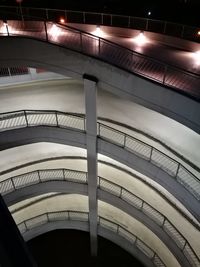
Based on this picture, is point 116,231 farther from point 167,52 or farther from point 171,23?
point 171,23

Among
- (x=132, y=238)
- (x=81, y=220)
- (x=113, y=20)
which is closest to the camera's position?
(x=113, y=20)

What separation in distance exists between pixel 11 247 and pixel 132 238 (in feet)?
45.1

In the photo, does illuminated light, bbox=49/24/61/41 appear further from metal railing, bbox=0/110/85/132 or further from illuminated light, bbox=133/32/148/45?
illuminated light, bbox=133/32/148/45

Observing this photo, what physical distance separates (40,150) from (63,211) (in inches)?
151

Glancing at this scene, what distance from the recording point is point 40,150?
15.8 m

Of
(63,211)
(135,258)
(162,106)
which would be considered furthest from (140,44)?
(135,258)

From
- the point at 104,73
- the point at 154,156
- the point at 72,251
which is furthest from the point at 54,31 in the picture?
the point at 72,251

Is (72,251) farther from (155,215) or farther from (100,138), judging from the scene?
(100,138)

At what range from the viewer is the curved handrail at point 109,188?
12712mm

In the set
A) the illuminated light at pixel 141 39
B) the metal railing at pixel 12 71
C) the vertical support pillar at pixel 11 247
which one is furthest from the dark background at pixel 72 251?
the vertical support pillar at pixel 11 247

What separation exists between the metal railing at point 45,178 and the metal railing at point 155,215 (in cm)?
116

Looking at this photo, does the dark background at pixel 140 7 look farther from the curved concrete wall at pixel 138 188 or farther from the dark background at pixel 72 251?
the dark background at pixel 72 251

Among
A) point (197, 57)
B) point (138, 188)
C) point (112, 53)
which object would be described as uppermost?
point (197, 57)

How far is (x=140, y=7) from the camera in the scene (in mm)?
14641
